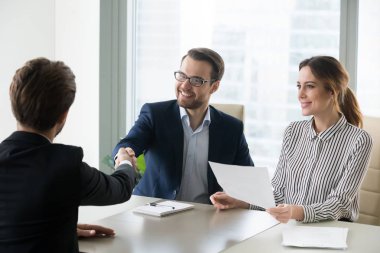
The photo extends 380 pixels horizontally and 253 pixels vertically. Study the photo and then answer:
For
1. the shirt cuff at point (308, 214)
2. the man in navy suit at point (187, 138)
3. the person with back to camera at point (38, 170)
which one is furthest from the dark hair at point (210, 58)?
the person with back to camera at point (38, 170)

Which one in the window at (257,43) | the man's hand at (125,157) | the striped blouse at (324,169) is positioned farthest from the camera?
the window at (257,43)

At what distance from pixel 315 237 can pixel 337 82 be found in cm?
93

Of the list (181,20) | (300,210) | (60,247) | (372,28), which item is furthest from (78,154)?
(181,20)

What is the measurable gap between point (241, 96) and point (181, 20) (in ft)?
2.36

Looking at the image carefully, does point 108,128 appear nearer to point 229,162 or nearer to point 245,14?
point 245,14

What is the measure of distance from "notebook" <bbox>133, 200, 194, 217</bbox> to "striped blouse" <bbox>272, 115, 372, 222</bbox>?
531mm

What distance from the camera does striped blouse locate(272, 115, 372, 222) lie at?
9.26ft

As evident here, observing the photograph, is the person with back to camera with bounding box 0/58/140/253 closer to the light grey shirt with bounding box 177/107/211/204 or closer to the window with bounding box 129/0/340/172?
the light grey shirt with bounding box 177/107/211/204

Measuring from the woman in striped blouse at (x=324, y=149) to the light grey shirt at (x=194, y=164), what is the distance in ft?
1.23

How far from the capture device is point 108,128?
16.3 feet

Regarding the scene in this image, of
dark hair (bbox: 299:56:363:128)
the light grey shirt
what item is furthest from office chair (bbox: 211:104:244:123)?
dark hair (bbox: 299:56:363:128)

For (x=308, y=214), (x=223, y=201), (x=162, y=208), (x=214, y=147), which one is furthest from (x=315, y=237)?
(x=214, y=147)

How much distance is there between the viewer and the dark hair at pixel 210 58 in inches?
133

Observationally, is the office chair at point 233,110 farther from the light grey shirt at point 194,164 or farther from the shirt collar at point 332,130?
the shirt collar at point 332,130
